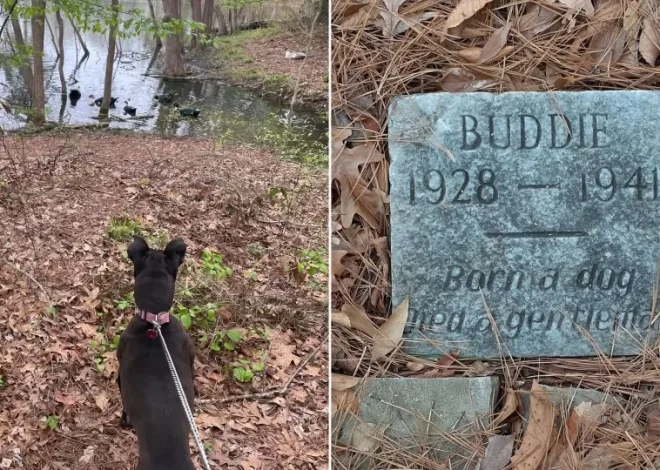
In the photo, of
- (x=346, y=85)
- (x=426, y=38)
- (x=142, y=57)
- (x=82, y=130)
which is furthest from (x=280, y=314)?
(x=142, y=57)

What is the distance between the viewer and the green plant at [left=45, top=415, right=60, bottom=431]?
2.73m

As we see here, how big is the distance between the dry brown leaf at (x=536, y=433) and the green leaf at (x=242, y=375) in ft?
4.73

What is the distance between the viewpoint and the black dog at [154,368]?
2262 mm

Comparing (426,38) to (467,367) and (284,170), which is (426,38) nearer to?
(467,367)

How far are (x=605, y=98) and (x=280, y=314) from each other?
2.13 meters

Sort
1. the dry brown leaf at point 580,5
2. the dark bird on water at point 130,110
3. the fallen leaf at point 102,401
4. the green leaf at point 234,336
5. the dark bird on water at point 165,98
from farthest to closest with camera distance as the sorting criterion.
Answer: the dark bird on water at point 165,98 < the dark bird on water at point 130,110 < the green leaf at point 234,336 < the fallen leaf at point 102,401 < the dry brown leaf at point 580,5

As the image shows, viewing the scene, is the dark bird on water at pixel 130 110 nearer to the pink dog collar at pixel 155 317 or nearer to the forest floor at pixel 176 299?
the forest floor at pixel 176 299

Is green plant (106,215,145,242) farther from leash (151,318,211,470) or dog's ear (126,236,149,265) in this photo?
leash (151,318,211,470)

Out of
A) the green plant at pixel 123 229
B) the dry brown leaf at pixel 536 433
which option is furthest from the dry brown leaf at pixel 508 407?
the green plant at pixel 123 229

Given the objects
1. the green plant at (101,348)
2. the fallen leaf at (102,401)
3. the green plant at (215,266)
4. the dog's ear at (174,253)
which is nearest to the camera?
the dog's ear at (174,253)

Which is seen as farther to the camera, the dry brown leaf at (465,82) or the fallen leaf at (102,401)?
the fallen leaf at (102,401)

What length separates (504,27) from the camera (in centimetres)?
235

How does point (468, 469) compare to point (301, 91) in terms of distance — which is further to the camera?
point (301, 91)

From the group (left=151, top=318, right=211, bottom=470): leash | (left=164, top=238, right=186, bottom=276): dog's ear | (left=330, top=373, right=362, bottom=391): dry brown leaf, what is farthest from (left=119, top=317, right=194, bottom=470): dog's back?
(left=330, top=373, right=362, bottom=391): dry brown leaf
